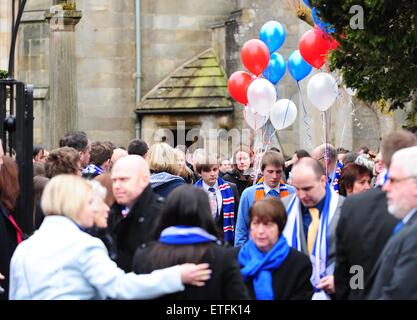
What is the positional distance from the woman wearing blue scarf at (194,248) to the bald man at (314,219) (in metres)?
1.42

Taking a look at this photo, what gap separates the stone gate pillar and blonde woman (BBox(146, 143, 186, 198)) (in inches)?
382

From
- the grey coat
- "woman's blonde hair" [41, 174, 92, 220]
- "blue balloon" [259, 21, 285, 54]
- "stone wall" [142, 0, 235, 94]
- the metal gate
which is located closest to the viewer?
"woman's blonde hair" [41, 174, 92, 220]

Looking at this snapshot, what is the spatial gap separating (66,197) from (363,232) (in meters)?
1.89

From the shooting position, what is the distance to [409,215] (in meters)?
6.73

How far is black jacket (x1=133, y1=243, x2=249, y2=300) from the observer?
6770mm

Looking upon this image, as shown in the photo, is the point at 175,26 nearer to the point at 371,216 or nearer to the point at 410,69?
the point at 410,69

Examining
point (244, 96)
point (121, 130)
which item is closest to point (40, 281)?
point (244, 96)

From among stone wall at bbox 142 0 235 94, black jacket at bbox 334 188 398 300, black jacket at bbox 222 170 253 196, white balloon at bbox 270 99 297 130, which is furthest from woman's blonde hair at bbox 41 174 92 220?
stone wall at bbox 142 0 235 94

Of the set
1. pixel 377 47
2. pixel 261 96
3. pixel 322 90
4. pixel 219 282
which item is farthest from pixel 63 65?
pixel 219 282

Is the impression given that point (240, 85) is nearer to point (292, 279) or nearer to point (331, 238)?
point (331, 238)

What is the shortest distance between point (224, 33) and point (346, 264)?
1958 cm

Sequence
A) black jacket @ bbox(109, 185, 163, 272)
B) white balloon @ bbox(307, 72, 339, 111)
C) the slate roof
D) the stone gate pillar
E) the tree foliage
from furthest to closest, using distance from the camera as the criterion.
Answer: the slate roof
the stone gate pillar
white balloon @ bbox(307, 72, 339, 111)
the tree foliage
black jacket @ bbox(109, 185, 163, 272)

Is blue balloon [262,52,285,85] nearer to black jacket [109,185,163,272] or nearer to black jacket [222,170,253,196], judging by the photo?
black jacket [222,170,253,196]

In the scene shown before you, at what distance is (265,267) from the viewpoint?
25.3 feet
